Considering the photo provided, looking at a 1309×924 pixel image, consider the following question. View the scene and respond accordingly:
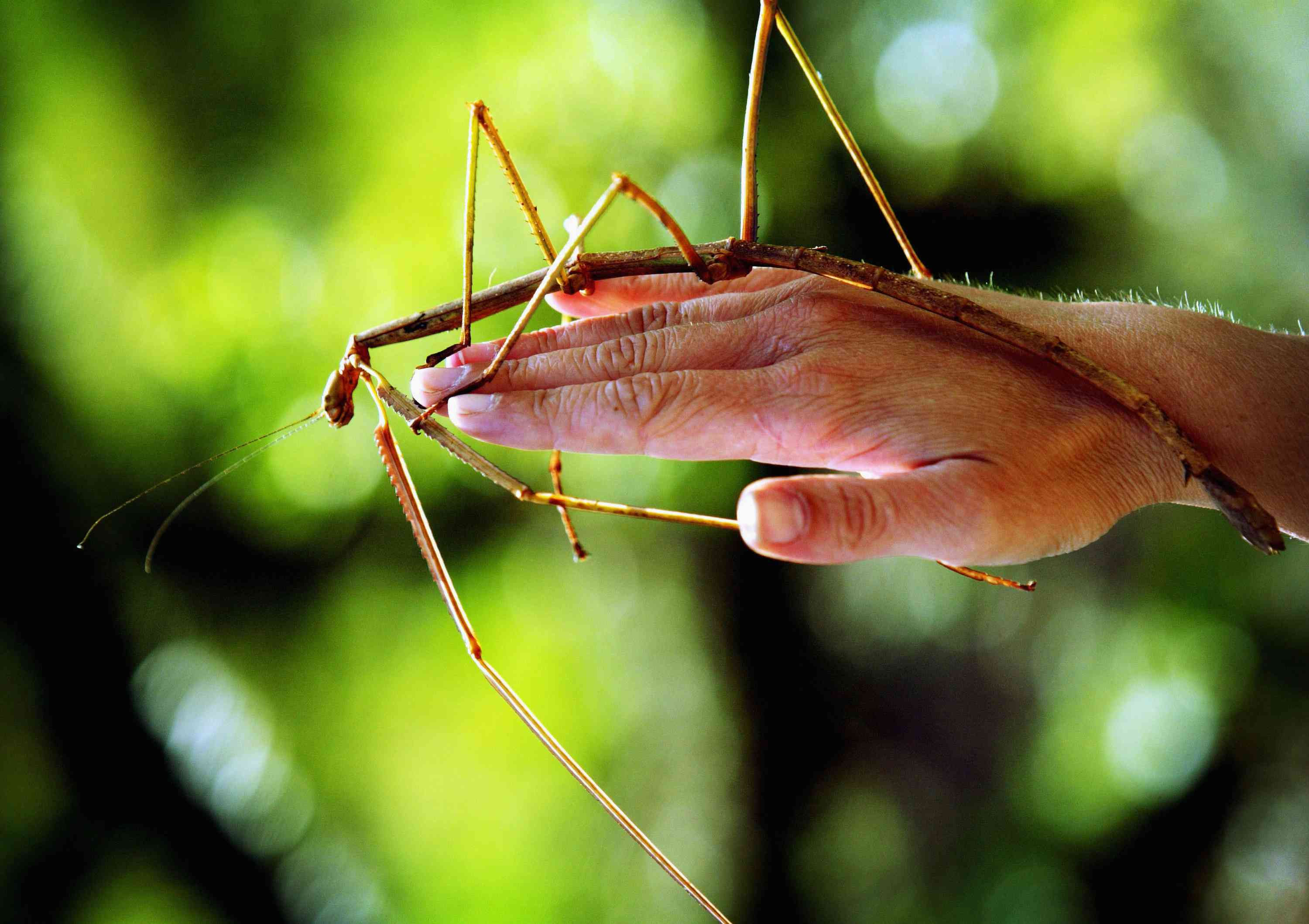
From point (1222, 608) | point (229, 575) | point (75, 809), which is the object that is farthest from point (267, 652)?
point (1222, 608)

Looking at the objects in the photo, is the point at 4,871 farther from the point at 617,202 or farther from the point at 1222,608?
the point at 1222,608

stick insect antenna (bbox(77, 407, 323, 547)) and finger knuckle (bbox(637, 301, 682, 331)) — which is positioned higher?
finger knuckle (bbox(637, 301, 682, 331))

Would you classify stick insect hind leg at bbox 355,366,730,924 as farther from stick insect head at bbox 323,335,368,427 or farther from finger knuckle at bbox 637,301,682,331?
finger knuckle at bbox 637,301,682,331

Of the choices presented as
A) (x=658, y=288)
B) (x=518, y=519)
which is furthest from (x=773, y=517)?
(x=518, y=519)

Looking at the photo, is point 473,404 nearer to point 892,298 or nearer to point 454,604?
point 454,604

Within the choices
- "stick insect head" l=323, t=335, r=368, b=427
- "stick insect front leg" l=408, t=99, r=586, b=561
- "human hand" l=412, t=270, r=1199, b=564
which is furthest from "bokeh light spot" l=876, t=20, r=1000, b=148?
"stick insect head" l=323, t=335, r=368, b=427

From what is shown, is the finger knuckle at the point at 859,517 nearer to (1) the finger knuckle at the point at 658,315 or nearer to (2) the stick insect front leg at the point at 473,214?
(2) the stick insect front leg at the point at 473,214

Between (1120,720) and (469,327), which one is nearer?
(469,327)

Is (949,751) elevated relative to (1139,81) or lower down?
lower down
